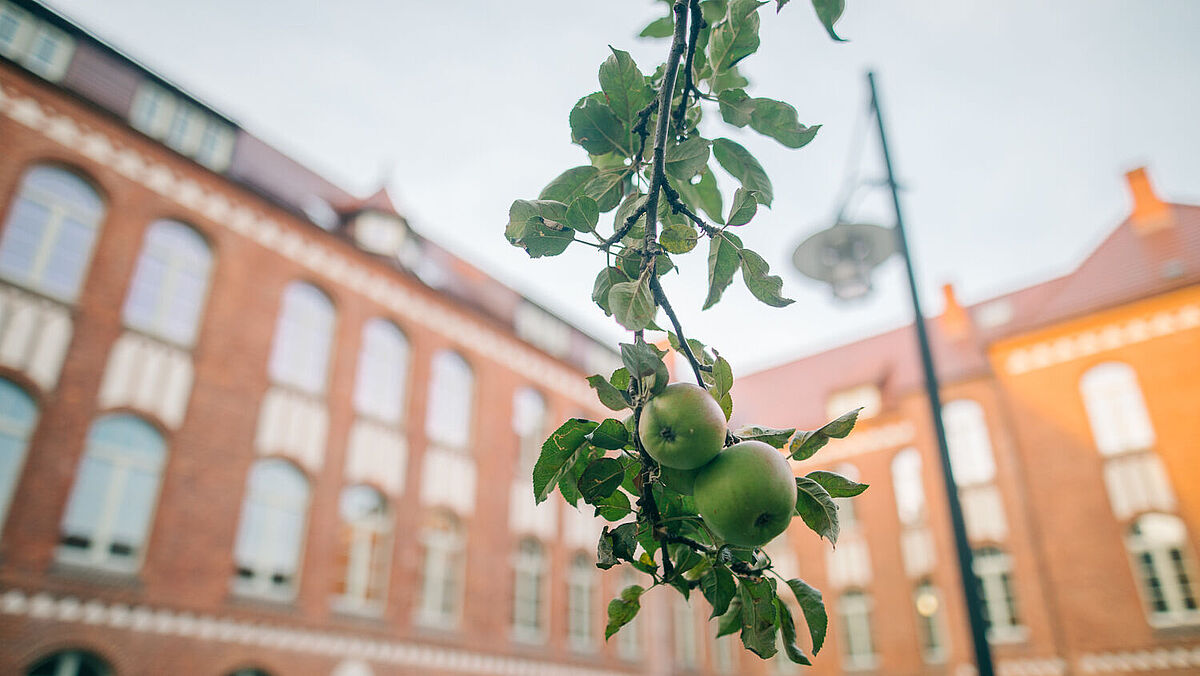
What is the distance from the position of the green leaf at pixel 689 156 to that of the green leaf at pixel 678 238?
102 mm

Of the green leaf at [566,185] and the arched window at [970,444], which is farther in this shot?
the arched window at [970,444]

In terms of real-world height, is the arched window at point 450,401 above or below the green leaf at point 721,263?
above

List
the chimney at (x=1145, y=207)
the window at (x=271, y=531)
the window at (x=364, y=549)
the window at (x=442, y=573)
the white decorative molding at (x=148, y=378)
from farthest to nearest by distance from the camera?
the chimney at (x=1145, y=207), the window at (x=442, y=573), the window at (x=364, y=549), the window at (x=271, y=531), the white decorative molding at (x=148, y=378)

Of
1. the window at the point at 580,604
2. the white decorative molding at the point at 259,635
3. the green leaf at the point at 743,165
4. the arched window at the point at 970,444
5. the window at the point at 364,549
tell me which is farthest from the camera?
the arched window at the point at 970,444

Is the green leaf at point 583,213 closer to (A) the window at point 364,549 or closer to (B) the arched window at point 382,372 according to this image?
(A) the window at point 364,549

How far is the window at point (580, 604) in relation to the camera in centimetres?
1730

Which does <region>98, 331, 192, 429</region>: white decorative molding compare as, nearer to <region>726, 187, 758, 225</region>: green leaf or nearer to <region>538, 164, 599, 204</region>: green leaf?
<region>538, 164, 599, 204</region>: green leaf

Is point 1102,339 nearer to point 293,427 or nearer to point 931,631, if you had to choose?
point 931,631

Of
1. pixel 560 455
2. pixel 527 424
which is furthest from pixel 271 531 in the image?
pixel 560 455

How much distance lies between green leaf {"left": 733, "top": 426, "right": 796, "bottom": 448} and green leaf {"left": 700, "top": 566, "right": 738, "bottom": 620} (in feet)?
0.62

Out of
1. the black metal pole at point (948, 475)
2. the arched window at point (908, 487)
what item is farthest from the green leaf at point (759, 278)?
the arched window at point (908, 487)

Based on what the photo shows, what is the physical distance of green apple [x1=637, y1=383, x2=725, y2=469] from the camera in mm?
986

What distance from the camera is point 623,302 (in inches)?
39.7

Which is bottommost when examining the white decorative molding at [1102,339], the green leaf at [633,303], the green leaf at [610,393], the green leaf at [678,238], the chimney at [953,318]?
the green leaf at [610,393]
